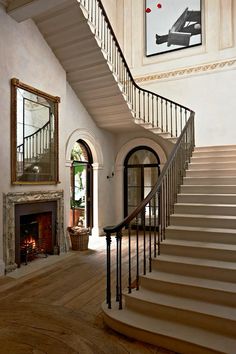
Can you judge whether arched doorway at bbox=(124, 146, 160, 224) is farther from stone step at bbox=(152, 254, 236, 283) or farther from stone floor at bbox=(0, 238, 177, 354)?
stone step at bbox=(152, 254, 236, 283)

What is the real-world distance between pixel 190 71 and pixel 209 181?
4.60 m

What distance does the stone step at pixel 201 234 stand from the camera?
3326mm

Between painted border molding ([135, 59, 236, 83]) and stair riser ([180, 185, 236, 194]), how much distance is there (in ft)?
15.5

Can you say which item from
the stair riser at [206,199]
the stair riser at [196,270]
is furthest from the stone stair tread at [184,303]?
the stair riser at [206,199]

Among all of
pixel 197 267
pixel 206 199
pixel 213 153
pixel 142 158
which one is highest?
pixel 142 158

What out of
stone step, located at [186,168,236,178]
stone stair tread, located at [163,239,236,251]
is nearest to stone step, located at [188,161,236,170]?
stone step, located at [186,168,236,178]

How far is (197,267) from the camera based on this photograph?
118 inches

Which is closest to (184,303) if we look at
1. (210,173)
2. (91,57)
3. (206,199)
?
(206,199)

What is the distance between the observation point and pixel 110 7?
28.8 feet

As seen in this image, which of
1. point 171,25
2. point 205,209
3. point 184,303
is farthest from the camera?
point 171,25

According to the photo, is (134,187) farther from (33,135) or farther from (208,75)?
(33,135)

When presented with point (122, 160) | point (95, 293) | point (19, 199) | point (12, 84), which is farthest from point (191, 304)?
point (122, 160)

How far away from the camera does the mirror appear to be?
14.8 ft

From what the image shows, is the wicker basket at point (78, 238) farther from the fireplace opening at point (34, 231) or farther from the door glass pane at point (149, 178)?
the door glass pane at point (149, 178)
